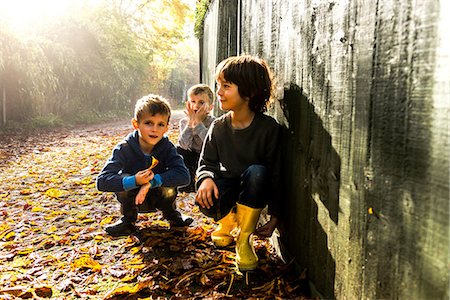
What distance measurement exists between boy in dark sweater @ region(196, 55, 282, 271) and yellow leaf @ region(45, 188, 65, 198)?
2426mm

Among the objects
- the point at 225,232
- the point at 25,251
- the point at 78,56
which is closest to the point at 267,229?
the point at 225,232

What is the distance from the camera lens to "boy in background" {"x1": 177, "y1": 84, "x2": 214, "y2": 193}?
394 cm

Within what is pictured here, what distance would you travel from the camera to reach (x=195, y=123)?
3.96 metres

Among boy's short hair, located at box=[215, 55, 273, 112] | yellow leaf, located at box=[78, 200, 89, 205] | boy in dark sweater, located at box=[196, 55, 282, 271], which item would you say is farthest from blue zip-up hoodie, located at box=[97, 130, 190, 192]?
yellow leaf, located at box=[78, 200, 89, 205]

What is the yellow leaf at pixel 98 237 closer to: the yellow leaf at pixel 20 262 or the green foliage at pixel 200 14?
the yellow leaf at pixel 20 262

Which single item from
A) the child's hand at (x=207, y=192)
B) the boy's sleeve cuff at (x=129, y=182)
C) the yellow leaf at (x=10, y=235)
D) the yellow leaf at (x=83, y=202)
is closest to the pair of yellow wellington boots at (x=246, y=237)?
the child's hand at (x=207, y=192)

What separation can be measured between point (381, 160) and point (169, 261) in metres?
1.68

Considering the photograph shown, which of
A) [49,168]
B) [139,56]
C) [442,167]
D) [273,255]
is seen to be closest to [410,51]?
[442,167]

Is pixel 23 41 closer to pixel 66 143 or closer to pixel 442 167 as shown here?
pixel 66 143

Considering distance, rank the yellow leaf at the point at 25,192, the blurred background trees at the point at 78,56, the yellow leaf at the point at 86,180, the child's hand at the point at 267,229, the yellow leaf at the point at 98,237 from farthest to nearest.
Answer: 1. the blurred background trees at the point at 78,56
2. the yellow leaf at the point at 86,180
3. the yellow leaf at the point at 25,192
4. the yellow leaf at the point at 98,237
5. the child's hand at the point at 267,229

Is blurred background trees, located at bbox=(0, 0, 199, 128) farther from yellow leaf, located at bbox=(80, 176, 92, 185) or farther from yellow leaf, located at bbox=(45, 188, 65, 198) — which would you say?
yellow leaf, located at bbox=(45, 188, 65, 198)

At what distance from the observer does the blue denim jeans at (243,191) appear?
92.4 inches

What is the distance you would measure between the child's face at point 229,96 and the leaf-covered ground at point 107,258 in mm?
987

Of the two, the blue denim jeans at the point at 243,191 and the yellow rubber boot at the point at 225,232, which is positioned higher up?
the blue denim jeans at the point at 243,191
